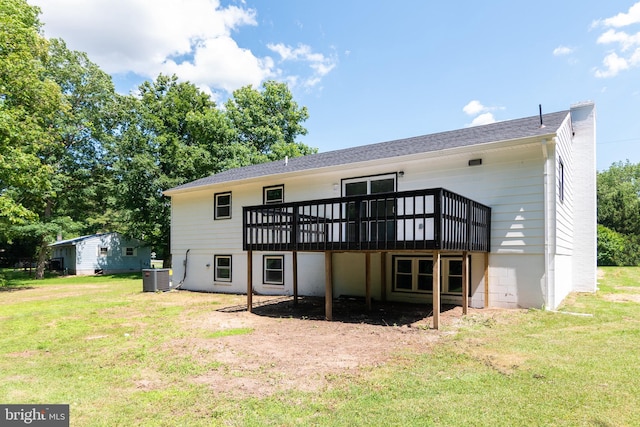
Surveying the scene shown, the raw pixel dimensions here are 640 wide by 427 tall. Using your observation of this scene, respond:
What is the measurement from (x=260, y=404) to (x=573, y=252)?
500 inches

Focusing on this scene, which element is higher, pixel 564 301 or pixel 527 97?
pixel 527 97

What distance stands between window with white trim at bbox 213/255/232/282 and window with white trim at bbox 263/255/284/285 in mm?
1796

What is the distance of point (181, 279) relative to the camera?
15.7m

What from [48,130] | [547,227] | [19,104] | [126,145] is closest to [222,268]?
[547,227]

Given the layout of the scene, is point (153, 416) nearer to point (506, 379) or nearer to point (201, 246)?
point (506, 379)

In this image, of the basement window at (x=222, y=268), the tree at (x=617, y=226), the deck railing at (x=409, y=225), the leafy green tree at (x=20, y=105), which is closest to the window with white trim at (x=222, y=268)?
the basement window at (x=222, y=268)

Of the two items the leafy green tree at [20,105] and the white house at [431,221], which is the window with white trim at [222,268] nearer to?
the white house at [431,221]

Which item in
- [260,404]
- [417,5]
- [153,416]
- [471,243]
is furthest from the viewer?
[417,5]

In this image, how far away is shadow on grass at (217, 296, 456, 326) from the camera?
8242 millimetres

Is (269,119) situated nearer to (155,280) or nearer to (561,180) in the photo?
(155,280)

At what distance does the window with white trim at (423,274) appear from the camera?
9.77 metres

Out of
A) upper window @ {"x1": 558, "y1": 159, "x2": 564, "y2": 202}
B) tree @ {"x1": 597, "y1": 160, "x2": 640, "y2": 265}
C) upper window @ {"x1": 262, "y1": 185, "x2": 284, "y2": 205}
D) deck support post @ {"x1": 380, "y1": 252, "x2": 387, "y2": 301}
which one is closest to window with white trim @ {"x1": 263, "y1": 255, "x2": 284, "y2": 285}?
upper window @ {"x1": 262, "y1": 185, "x2": 284, "y2": 205}

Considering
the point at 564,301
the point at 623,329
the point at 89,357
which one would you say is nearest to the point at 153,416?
the point at 89,357

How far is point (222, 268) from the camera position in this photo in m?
14.6
